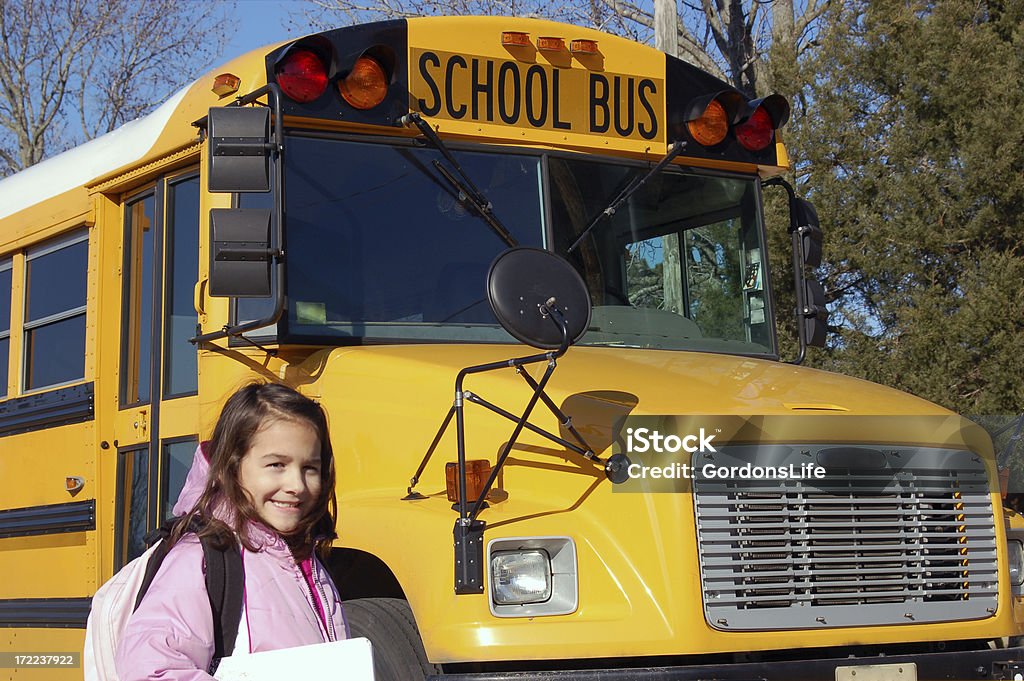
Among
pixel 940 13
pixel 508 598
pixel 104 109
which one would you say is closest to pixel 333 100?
pixel 508 598

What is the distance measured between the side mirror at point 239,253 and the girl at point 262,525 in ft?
4.31

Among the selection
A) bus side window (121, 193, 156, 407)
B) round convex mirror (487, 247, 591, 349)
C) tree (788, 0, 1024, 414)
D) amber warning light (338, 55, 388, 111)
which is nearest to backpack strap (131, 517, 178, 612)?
round convex mirror (487, 247, 591, 349)

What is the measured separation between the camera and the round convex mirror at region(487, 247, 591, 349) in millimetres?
3363

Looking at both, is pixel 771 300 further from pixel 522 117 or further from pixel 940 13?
pixel 940 13

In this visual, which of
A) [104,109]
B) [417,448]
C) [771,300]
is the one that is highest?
[104,109]

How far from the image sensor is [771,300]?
507 centimetres

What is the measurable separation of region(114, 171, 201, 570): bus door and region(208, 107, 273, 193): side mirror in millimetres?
656

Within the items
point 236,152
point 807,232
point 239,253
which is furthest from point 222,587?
point 807,232

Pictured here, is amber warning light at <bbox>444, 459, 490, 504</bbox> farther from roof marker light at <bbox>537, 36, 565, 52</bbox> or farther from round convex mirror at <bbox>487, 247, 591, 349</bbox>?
roof marker light at <bbox>537, 36, 565, 52</bbox>

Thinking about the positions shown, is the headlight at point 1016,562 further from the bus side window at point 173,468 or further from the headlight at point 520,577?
the bus side window at point 173,468

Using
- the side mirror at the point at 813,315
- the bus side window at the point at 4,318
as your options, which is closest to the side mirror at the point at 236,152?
the bus side window at the point at 4,318

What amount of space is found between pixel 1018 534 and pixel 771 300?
1.36 meters

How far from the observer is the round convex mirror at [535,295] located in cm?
336

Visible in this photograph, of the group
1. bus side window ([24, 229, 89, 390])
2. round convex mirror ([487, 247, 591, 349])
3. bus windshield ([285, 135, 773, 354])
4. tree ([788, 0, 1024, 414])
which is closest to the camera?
round convex mirror ([487, 247, 591, 349])
